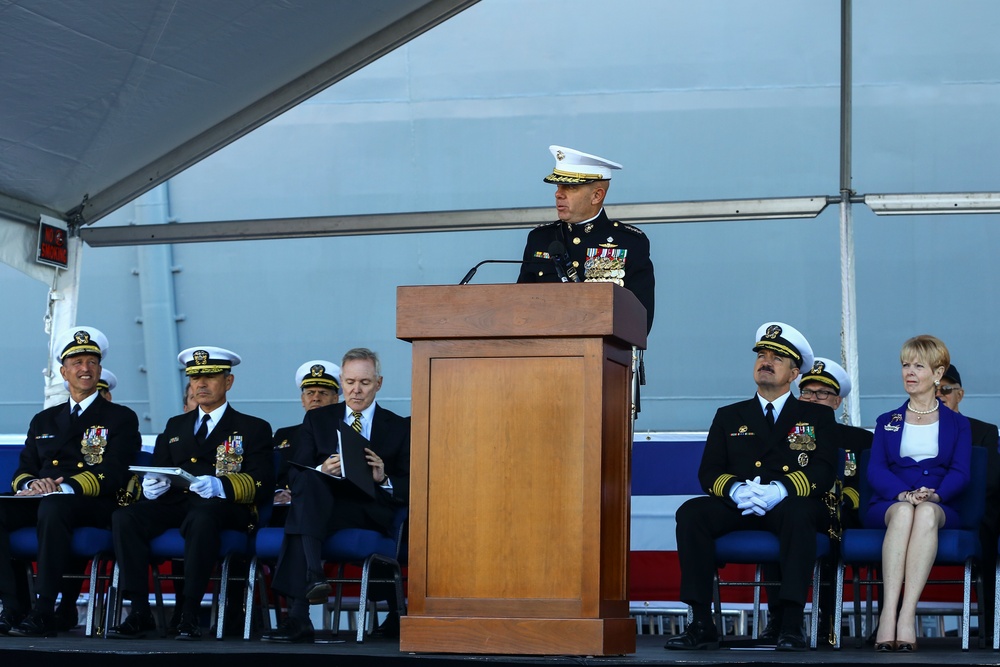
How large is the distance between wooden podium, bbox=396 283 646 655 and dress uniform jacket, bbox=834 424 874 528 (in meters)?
2.12

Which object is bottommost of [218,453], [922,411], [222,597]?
[222,597]

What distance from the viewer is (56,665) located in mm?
3830

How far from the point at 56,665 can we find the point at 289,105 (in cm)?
366

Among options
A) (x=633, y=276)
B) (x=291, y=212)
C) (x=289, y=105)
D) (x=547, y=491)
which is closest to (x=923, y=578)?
(x=633, y=276)

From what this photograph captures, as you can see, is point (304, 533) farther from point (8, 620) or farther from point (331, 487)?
point (8, 620)

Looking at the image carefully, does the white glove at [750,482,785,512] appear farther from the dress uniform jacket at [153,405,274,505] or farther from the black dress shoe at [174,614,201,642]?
the black dress shoe at [174,614,201,642]

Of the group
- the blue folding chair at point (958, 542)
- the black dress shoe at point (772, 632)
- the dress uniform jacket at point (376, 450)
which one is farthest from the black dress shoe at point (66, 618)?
the blue folding chair at point (958, 542)

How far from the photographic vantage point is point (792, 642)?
4836 mm

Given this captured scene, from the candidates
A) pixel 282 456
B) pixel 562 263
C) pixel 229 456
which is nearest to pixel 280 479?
pixel 282 456

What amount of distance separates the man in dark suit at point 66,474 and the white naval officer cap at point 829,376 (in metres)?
3.06

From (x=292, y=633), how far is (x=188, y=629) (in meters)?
0.56

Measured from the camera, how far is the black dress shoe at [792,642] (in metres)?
4.82

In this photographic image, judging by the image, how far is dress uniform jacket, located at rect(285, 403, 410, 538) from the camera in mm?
5613

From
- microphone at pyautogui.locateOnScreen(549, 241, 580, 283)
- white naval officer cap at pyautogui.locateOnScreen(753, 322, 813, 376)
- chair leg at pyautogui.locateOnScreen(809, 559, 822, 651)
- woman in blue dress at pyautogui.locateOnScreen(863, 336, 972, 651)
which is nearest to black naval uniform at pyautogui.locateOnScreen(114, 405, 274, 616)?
microphone at pyautogui.locateOnScreen(549, 241, 580, 283)
